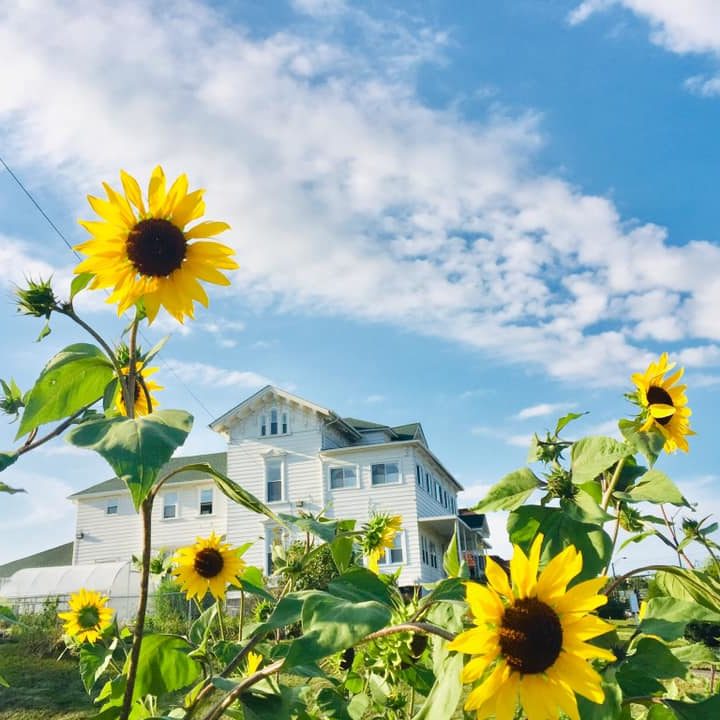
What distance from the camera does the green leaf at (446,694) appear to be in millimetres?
1127

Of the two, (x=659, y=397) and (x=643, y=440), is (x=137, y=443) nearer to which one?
(x=643, y=440)

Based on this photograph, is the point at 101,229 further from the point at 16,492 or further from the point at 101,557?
the point at 101,557

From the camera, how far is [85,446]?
111 cm

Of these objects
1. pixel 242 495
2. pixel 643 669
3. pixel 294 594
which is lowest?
pixel 643 669

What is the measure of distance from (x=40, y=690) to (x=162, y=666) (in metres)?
11.5

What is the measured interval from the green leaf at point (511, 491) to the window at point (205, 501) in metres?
30.7

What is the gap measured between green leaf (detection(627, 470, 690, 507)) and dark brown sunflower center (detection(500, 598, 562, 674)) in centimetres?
37

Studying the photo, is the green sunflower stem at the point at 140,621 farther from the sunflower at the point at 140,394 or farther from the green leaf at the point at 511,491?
the green leaf at the point at 511,491

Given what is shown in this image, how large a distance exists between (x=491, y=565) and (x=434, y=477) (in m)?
31.8

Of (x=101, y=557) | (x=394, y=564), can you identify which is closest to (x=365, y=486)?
(x=394, y=564)

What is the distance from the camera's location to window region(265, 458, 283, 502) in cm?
2908

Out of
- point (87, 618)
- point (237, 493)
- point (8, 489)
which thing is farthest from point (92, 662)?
point (237, 493)

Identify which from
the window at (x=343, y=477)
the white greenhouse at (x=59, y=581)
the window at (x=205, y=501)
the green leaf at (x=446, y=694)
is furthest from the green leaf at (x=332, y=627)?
the window at (x=205, y=501)

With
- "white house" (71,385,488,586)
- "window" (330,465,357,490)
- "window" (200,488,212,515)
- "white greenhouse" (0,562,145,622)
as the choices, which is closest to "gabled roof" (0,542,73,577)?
"white house" (71,385,488,586)
